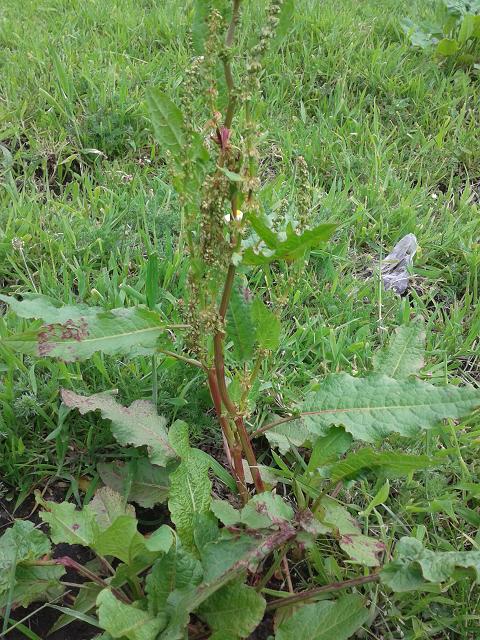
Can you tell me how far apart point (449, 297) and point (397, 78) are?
160 cm

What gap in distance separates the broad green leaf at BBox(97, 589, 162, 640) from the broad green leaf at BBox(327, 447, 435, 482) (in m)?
0.55

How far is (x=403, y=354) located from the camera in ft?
6.18

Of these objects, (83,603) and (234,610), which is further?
(83,603)

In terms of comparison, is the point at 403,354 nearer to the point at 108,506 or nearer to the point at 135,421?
the point at 135,421

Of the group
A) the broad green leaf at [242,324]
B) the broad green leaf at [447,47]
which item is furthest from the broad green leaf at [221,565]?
the broad green leaf at [447,47]

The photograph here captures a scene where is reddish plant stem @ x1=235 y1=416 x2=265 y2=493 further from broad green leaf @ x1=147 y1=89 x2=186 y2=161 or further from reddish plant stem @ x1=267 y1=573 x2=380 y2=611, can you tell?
broad green leaf @ x1=147 y1=89 x2=186 y2=161

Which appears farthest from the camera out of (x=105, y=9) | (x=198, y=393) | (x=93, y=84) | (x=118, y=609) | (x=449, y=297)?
(x=105, y=9)

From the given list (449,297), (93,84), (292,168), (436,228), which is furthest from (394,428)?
(93,84)

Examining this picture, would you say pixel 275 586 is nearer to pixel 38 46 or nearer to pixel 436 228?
pixel 436 228

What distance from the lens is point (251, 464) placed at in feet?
5.83

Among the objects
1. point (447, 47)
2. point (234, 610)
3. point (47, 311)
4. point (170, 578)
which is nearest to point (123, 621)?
point (170, 578)

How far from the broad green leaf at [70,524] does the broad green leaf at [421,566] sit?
0.69 m

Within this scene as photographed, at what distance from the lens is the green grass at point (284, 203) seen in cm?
203

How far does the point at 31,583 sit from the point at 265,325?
857 millimetres
